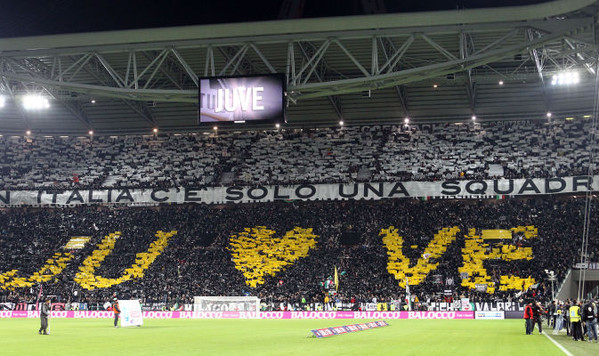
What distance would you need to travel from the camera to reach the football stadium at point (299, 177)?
37.0 meters

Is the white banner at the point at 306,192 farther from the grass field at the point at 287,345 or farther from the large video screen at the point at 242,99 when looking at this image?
the grass field at the point at 287,345

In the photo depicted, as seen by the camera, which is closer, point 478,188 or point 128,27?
point 128,27

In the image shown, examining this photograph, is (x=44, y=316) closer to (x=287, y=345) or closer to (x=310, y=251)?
(x=287, y=345)

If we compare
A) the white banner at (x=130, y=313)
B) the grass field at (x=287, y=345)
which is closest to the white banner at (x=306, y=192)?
the white banner at (x=130, y=313)

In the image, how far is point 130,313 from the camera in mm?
33250

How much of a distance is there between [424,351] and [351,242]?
34084 millimetres

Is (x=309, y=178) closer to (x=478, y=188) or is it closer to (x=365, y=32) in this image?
(x=478, y=188)

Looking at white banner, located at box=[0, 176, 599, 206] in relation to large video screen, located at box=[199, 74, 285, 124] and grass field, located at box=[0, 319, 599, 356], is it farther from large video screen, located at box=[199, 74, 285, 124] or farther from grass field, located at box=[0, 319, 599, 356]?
grass field, located at box=[0, 319, 599, 356]

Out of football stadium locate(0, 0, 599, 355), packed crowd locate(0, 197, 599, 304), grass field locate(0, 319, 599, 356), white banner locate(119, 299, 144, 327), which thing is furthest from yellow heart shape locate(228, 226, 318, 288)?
grass field locate(0, 319, 599, 356)

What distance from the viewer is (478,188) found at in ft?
171

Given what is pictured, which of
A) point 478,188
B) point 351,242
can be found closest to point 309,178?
point 351,242

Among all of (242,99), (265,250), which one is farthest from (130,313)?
(265,250)

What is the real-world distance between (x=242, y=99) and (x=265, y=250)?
22.2 m

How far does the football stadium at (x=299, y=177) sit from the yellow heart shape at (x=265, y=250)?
0.18 m
